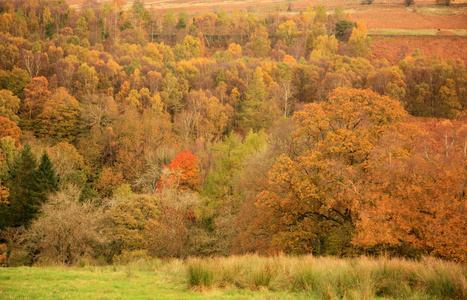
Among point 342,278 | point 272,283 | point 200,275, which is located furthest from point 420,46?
point 200,275

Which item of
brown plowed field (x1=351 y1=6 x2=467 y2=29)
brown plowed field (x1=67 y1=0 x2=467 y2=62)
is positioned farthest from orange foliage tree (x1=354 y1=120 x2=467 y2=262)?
brown plowed field (x1=351 y1=6 x2=467 y2=29)

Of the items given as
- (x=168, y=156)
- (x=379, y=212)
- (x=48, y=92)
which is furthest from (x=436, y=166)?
(x=48, y=92)

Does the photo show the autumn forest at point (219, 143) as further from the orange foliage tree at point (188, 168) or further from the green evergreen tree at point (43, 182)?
the orange foliage tree at point (188, 168)

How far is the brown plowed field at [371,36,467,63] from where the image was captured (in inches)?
4671

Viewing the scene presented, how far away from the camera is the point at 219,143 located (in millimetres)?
54719

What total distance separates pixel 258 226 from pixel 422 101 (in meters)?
71.2

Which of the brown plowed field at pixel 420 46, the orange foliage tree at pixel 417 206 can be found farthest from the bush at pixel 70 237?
the brown plowed field at pixel 420 46

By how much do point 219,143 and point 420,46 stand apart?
103 metres

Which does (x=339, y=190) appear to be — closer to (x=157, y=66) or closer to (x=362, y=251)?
(x=362, y=251)

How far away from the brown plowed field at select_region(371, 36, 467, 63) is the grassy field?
399ft

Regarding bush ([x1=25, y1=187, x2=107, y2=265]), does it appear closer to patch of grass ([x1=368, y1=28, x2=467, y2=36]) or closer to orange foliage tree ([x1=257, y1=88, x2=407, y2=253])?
orange foliage tree ([x1=257, y1=88, x2=407, y2=253])

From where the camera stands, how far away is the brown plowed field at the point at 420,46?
4671 inches

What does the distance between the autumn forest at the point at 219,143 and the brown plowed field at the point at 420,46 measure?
6.16 m

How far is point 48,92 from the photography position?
79.1 meters
